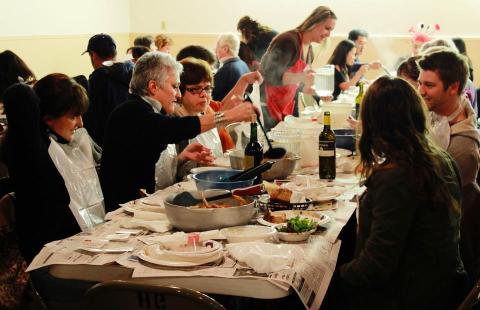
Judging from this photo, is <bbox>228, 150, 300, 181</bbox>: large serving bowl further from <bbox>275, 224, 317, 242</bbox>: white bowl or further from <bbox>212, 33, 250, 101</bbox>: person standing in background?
<bbox>212, 33, 250, 101</bbox>: person standing in background

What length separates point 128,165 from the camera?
288 centimetres

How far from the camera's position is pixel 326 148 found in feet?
9.13

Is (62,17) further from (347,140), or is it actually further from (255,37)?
(347,140)

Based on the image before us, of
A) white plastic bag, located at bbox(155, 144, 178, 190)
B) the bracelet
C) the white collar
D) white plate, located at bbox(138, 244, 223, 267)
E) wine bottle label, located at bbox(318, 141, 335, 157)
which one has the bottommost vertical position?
white plastic bag, located at bbox(155, 144, 178, 190)

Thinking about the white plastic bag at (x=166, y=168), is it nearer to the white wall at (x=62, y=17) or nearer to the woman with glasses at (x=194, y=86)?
the woman with glasses at (x=194, y=86)

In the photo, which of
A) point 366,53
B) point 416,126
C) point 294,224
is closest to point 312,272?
point 294,224

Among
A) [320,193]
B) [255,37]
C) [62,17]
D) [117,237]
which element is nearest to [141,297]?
[117,237]

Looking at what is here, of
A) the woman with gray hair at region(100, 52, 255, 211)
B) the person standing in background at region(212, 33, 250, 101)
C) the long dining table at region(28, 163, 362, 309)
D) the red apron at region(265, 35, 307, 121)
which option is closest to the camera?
the long dining table at region(28, 163, 362, 309)

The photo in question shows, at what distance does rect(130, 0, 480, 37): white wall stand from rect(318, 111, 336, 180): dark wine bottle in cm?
678

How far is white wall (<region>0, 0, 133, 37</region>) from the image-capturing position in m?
7.40

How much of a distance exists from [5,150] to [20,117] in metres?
0.16

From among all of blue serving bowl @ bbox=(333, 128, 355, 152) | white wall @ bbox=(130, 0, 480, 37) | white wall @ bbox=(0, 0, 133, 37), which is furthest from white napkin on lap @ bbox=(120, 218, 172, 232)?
white wall @ bbox=(130, 0, 480, 37)

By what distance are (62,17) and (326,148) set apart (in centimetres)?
631

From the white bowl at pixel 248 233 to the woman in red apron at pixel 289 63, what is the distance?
3074 mm
